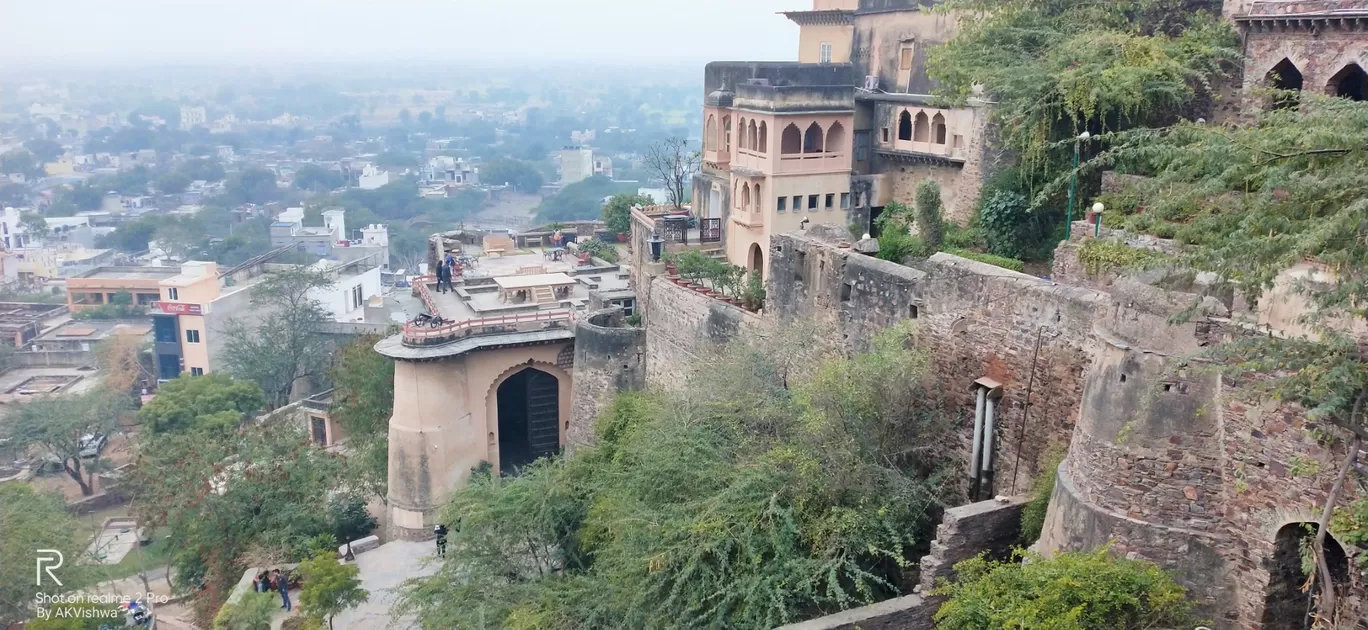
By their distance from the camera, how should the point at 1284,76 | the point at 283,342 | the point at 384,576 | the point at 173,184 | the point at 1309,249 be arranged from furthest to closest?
the point at 173,184, the point at 283,342, the point at 384,576, the point at 1284,76, the point at 1309,249

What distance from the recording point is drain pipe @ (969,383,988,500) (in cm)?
1102

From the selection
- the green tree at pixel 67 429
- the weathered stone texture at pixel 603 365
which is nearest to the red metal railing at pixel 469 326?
the weathered stone texture at pixel 603 365

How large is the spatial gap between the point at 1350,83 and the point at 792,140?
10858mm

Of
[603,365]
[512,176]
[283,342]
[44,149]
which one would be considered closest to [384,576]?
[603,365]

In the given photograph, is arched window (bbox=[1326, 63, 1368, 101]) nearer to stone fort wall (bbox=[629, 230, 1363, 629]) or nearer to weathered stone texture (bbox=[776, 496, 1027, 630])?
stone fort wall (bbox=[629, 230, 1363, 629])

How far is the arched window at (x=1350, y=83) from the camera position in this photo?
13.0 m

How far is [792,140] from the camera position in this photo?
2219 centimetres

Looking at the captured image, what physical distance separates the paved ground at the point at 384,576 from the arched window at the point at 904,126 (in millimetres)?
12600

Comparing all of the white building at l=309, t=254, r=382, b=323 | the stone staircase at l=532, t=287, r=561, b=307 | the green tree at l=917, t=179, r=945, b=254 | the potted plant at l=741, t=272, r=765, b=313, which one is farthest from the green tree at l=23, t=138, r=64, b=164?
the green tree at l=917, t=179, r=945, b=254

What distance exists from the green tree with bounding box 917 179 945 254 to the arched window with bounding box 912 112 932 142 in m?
4.49

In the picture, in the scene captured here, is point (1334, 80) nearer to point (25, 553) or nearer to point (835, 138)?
point (835, 138)

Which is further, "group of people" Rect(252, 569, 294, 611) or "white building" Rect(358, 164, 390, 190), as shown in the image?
"white building" Rect(358, 164, 390, 190)

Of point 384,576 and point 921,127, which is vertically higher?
point 921,127

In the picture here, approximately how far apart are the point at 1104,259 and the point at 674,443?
17.2 ft
